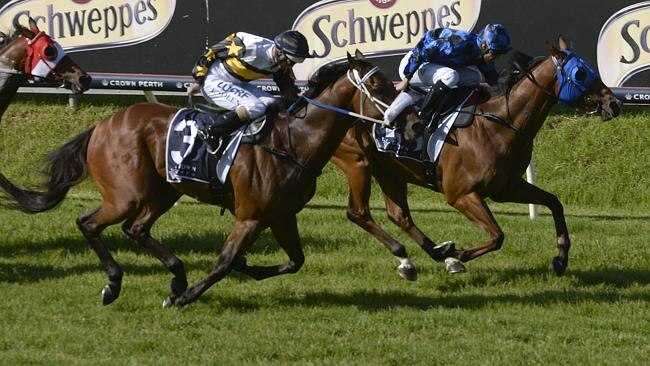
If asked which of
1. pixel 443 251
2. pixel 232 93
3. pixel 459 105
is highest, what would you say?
pixel 232 93

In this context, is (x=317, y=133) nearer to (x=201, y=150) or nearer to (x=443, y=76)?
(x=201, y=150)

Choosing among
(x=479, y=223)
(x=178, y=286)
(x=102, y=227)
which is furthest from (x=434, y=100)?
(x=102, y=227)

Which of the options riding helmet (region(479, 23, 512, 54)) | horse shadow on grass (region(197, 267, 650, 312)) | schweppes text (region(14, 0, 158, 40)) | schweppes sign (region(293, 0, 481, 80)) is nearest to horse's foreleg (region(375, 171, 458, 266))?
horse shadow on grass (region(197, 267, 650, 312))

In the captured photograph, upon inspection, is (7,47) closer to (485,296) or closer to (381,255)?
(381,255)

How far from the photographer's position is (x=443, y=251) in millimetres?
9156

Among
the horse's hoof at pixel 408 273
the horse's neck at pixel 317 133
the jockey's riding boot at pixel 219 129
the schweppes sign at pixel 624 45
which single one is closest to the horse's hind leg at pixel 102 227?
the jockey's riding boot at pixel 219 129

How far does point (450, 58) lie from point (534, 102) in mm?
725

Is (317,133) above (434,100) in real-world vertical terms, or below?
above

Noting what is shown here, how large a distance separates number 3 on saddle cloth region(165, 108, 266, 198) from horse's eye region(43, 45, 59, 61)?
1.83 metres

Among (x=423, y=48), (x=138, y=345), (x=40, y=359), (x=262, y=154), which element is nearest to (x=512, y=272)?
(x=423, y=48)

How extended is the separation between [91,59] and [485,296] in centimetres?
692

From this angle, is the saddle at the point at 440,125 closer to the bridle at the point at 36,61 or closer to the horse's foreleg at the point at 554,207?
the horse's foreleg at the point at 554,207

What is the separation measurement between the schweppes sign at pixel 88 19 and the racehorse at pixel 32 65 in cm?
423

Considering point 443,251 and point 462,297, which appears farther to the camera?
point 443,251
